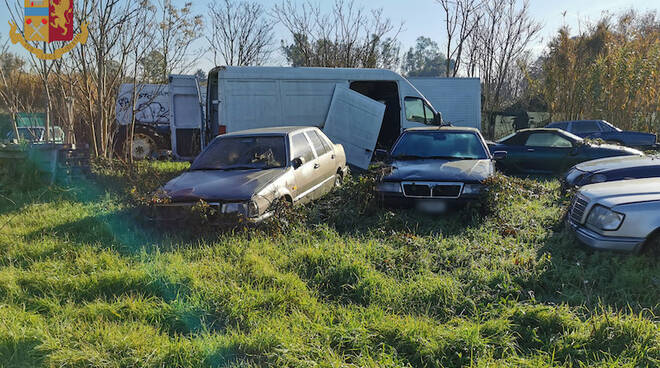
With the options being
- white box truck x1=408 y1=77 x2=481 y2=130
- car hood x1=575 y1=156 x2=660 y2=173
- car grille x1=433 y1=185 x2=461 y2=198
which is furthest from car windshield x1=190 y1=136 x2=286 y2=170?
white box truck x1=408 y1=77 x2=481 y2=130

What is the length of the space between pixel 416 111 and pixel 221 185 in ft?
23.2

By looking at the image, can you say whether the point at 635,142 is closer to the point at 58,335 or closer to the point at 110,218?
the point at 110,218

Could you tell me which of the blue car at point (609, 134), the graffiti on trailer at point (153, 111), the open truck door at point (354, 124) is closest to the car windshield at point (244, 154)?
the open truck door at point (354, 124)

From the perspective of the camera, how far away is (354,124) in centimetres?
1021

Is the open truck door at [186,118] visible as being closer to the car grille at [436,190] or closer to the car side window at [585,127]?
the car grille at [436,190]

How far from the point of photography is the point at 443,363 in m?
2.75

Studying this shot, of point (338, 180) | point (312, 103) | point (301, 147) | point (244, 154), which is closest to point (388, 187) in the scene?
point (301, 147)

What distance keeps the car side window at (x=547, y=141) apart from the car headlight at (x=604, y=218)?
5875 mm

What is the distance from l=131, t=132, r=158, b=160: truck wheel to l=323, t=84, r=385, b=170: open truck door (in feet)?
21.7

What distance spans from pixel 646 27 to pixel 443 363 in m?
25.7

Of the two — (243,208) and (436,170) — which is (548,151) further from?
(243,208)

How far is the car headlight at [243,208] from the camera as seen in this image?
488cm

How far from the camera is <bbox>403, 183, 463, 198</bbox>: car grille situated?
567 cm

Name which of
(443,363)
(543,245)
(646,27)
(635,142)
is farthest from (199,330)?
(646,27)
